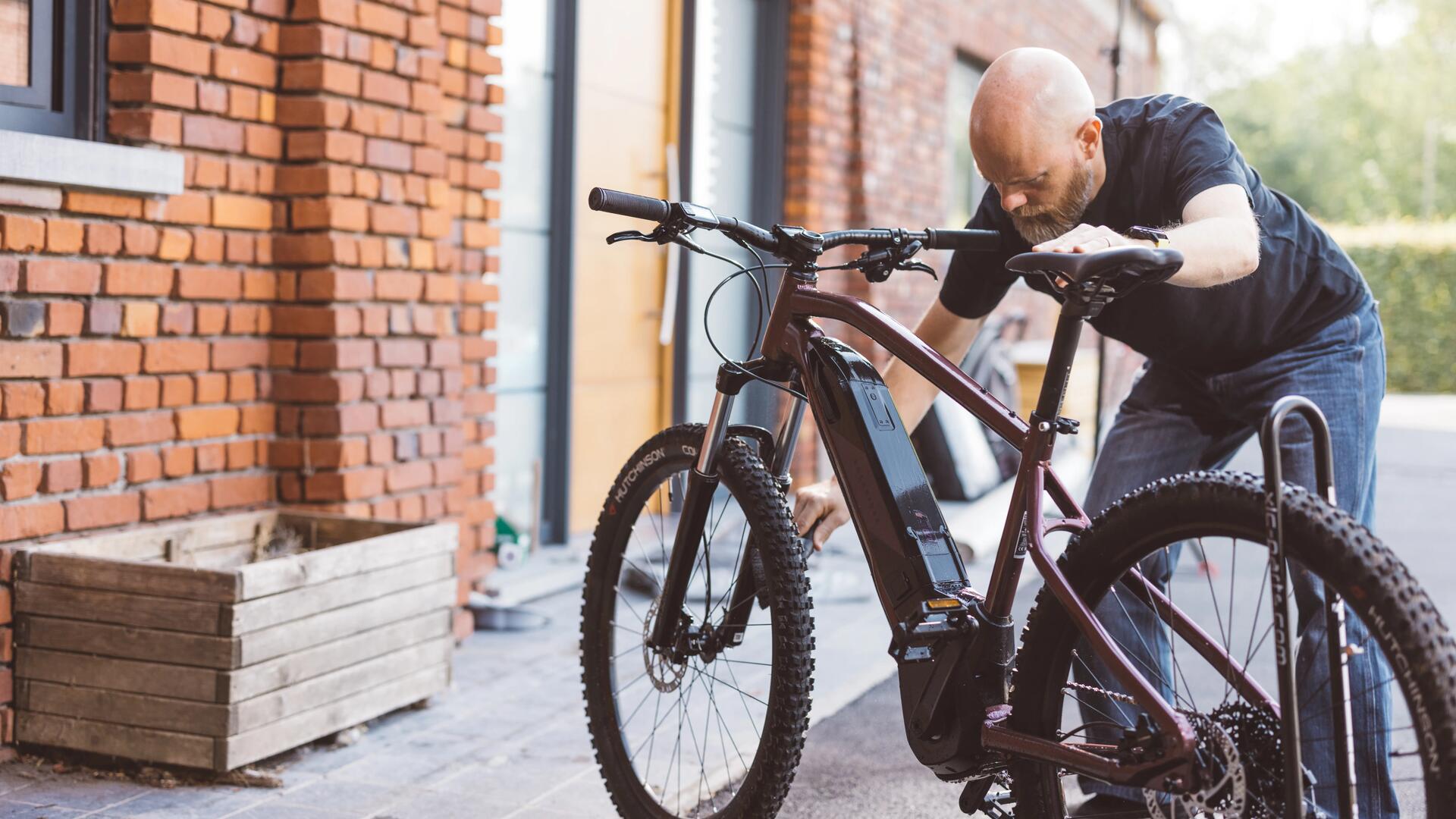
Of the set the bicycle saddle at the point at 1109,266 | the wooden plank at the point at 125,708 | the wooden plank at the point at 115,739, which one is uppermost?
the bicycle saddle at the point at 1109,266

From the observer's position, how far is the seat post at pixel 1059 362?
2068mm

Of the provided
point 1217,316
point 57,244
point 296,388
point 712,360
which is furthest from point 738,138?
point 1217,316

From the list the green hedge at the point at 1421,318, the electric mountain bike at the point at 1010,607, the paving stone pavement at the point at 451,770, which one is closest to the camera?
the electric mountain bike at the point at 1010,607

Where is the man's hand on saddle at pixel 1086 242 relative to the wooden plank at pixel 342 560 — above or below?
above

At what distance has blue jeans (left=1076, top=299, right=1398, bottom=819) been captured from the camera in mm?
2141

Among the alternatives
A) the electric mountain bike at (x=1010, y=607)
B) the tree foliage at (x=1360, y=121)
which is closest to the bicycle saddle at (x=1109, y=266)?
the electric mountain bike at (x=1010, y=607)

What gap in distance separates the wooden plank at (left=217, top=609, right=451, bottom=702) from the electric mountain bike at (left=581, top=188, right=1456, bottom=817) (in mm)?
726

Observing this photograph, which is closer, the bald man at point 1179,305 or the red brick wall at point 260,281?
the bald man at point 1179,305

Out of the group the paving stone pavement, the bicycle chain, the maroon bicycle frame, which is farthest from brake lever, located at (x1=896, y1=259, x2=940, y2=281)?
the paving stone pavement

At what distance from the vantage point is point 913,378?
286cm

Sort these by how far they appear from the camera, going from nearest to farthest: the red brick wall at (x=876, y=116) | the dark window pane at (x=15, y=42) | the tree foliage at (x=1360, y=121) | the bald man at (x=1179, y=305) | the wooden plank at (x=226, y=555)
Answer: the bald man at (x=1179, y=305)
the dark window pane at (x=15, y=42)
the wooden plank at (x=226, y=555)
the red brick wall at (x=876, y=116)
the tree foliage at (x=1360, y=121)

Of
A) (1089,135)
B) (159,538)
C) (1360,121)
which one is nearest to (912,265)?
(1089,135)

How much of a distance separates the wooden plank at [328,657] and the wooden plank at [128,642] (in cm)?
6

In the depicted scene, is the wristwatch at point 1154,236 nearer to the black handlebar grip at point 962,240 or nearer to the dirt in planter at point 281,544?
the black handlebar grip at point 962,240
